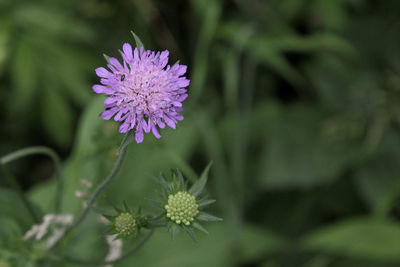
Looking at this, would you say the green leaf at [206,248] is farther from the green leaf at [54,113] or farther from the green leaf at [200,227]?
the green leaf at [200,227]

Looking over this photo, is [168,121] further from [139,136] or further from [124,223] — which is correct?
[124,223]

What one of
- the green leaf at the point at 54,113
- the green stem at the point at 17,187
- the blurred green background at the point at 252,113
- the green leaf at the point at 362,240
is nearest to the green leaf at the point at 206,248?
the blurred green background at the point at 252,113

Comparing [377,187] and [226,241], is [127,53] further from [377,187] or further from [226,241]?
[377,187]

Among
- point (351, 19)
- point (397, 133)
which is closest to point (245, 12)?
point (351, 19)

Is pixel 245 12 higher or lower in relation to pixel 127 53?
higher

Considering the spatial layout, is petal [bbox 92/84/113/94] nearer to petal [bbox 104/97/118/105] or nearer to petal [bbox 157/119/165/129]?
petal [bbox 104/97/118/105]

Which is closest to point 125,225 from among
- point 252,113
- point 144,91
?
point 144,91
